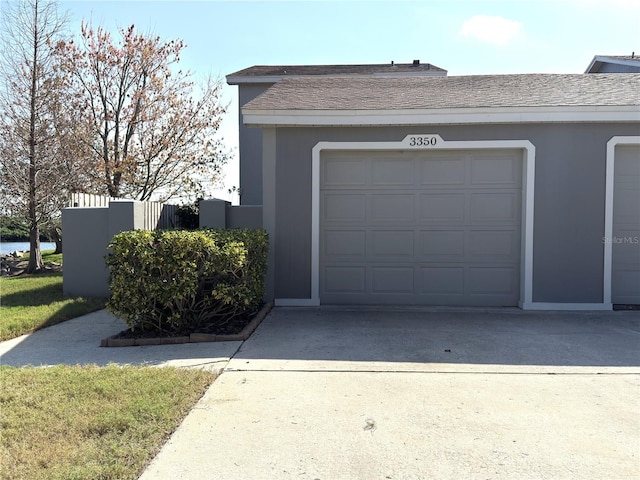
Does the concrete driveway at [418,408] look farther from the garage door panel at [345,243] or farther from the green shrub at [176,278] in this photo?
the garage door panel at [345,243]

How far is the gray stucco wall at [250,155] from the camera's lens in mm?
14922

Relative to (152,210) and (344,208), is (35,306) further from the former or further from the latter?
(344,208)

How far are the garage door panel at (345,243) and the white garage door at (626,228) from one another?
156 inches

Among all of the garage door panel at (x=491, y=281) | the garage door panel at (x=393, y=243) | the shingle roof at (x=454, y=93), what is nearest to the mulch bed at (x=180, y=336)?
the garage door panel at (x=393, y=243)

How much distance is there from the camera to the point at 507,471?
297 centimetres

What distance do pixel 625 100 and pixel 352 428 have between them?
6.97 meters

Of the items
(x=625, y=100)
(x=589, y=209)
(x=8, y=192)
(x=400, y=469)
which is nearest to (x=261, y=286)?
(x=400, y=469)

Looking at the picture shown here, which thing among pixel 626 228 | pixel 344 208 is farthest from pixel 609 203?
pixel 344 208

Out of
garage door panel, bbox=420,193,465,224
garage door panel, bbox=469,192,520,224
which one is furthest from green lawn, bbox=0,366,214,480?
→ garage door panel, bbox=469,192,520,224

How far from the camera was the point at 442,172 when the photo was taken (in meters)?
7.96

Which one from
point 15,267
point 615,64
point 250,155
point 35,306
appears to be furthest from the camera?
point 15,267

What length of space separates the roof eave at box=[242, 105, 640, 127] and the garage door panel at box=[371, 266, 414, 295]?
2374mm

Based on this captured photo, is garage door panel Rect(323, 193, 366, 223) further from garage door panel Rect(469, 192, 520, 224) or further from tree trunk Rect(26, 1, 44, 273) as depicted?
tree trunk Rect(26, 1, 44, 273)

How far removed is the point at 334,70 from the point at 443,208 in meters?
10.1
